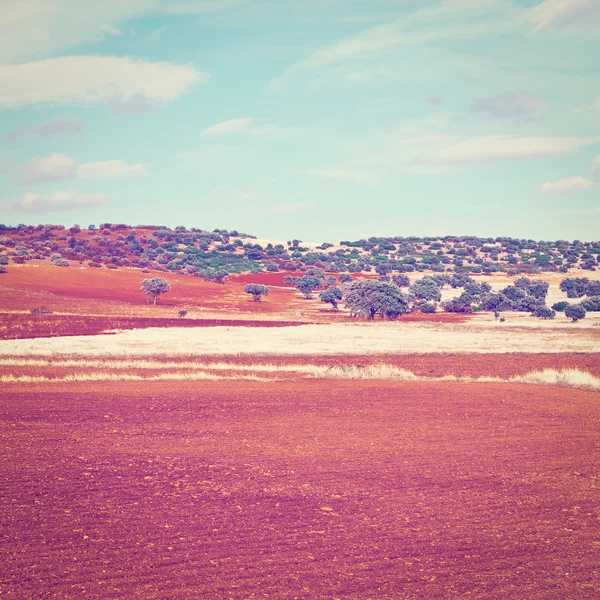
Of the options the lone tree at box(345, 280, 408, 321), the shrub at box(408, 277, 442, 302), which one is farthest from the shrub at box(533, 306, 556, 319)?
the shrub at box(408, 277, 442, 302)

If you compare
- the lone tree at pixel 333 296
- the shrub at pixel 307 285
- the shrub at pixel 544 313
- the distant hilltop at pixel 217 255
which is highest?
the distant hilltop at pixel 217 255

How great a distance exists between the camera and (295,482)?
43.3 ft

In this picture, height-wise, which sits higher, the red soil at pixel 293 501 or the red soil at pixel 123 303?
the red soil at pixel 123 303

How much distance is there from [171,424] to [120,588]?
34.7 ft

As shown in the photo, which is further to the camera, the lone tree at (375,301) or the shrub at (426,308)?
the shrub at (426,308)

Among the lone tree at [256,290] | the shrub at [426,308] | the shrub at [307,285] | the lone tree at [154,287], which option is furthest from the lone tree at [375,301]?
the shrub at [307,285]

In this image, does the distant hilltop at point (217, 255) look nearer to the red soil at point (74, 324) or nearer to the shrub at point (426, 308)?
the shrub at point (426, 308)

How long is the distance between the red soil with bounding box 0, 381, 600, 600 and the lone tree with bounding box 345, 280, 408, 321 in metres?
54.1

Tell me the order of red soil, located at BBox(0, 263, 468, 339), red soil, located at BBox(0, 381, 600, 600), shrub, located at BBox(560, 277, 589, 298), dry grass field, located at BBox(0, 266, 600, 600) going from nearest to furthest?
red soil, located at BBox(0, 381, 600, 600) < dry grass field, located at BBox(0, 266, 600, 600) < red soil, located at BBox(0, 263, 468, 339) < shrub, located at BBox(560, 277, 589, 298)

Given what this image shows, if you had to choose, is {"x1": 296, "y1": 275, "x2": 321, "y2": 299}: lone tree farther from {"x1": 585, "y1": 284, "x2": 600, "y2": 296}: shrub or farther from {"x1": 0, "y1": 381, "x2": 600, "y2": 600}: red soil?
{"x1": 0, "y1": 381, "x2": 600, "y2": 600}: red soil

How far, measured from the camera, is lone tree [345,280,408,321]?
249 ft

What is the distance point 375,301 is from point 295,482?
63400 millimetres

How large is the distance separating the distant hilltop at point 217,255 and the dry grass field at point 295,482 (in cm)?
10464

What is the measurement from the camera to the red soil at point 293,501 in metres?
8.66
